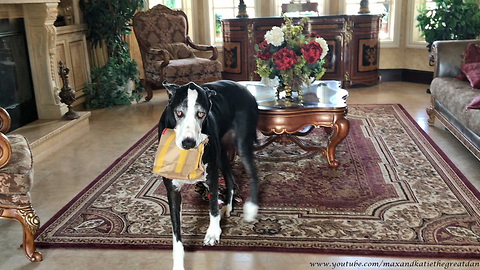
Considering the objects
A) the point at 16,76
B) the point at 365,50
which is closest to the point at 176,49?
the point at 16,76

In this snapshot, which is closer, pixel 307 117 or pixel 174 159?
pixel 174 159

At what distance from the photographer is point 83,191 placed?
323cm

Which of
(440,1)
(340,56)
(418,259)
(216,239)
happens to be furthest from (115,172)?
(440,1)

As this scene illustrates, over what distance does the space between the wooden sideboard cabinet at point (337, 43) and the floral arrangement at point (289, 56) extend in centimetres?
294

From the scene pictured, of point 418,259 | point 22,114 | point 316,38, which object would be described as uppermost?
point 316,38

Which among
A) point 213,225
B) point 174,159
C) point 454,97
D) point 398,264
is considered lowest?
point 398,264

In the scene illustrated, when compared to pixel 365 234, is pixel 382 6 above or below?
above

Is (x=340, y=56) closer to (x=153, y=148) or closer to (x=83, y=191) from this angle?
(x=153, y=148)

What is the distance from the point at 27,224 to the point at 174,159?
878mm

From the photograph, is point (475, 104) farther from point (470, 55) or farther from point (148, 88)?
point (148, 88)

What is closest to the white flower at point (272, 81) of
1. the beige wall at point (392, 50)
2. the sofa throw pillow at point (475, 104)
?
the sofa throw pillow at point (475, 104)

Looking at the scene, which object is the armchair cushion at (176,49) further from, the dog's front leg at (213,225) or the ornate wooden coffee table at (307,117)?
the dog's front leg at (213,225)

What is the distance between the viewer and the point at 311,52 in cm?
342

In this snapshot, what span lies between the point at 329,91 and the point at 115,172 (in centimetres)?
182
